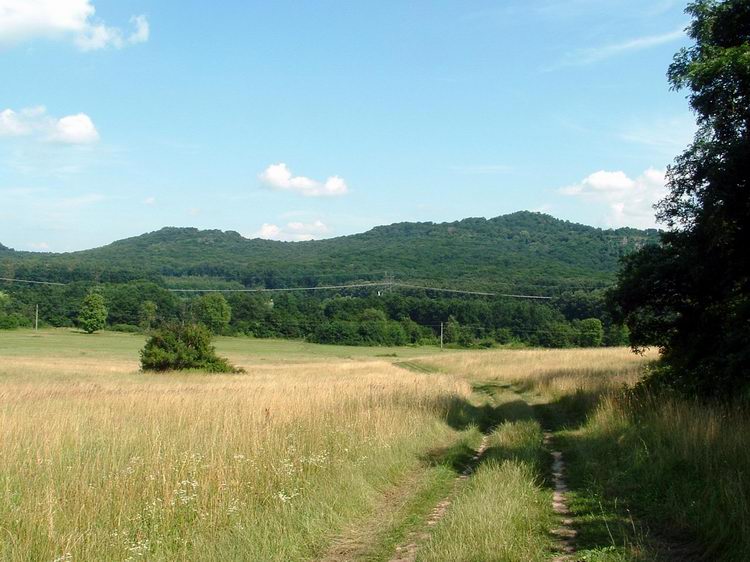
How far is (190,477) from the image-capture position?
7.41 metres

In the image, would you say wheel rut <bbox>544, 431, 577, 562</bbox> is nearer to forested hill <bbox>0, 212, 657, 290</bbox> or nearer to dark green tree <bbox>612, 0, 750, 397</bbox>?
dark green tree <bbox>612, 0, 750, 397</bbox>

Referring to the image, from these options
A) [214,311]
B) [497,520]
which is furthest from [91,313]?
[497,520]

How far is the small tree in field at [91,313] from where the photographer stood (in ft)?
362

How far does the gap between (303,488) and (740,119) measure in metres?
11.4

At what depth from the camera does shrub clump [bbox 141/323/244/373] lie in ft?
128

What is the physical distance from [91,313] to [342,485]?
371ft

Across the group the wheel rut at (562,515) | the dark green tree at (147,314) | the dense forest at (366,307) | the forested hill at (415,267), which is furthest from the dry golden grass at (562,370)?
the forested hill at (415,267)

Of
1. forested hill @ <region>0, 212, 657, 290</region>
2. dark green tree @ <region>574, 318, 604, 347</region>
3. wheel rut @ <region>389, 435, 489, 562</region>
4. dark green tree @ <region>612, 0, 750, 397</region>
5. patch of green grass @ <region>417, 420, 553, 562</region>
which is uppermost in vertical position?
forested hill @ <region>0, 212, 657, 290</region>

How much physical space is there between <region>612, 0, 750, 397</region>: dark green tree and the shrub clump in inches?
1116

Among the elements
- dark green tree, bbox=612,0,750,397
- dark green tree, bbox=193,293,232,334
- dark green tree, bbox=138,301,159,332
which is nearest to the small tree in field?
dark green tree, bbox=138,301,159,332

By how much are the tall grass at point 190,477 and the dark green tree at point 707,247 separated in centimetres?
645

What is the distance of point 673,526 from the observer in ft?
21.8

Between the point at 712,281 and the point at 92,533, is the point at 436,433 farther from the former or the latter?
the point at 92,533

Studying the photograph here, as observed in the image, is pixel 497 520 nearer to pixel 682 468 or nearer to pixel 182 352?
pixel 682 468
